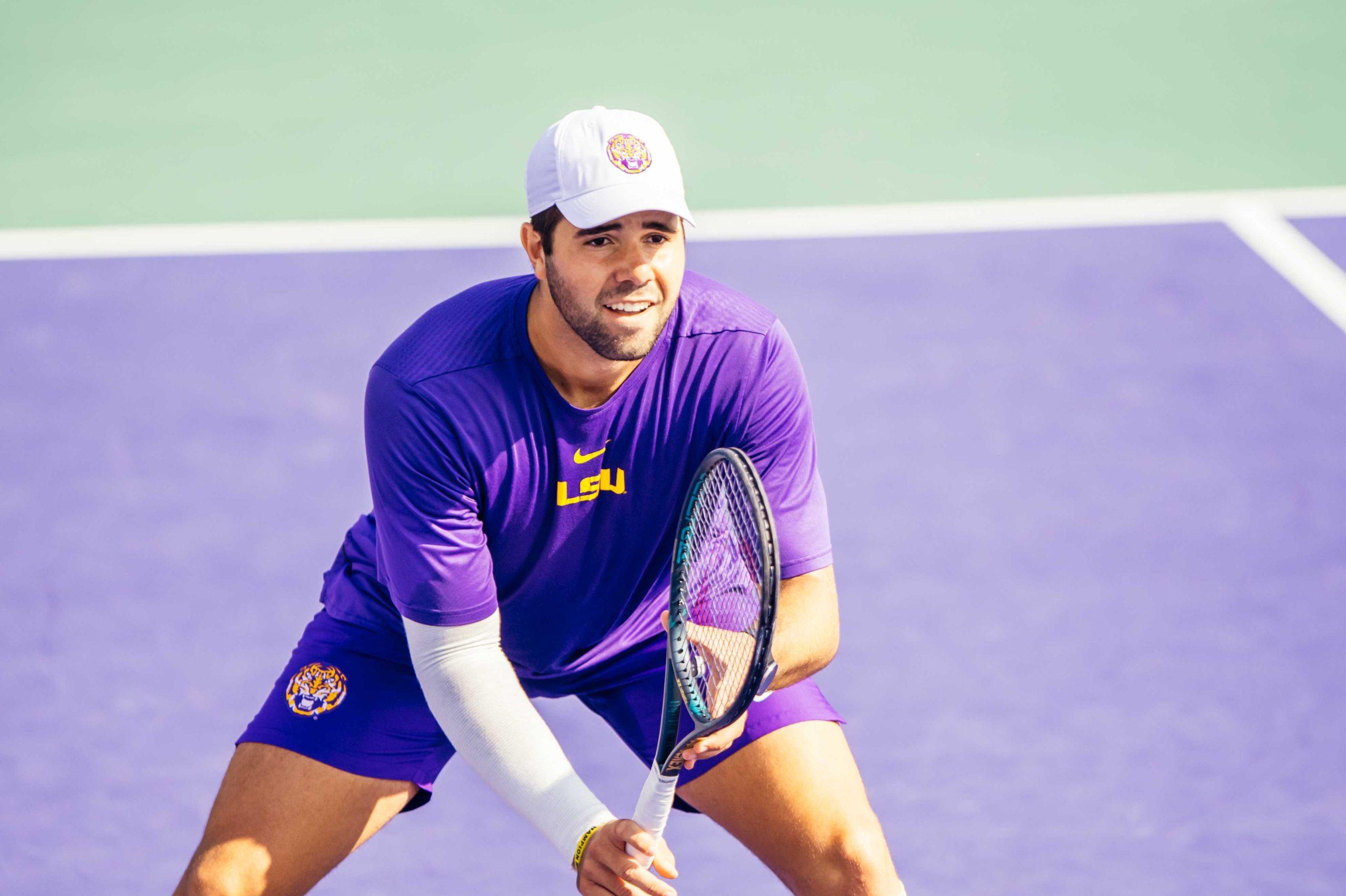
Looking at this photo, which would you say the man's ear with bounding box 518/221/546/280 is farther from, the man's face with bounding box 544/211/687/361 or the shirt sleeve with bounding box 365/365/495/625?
the shirt sleeve with bounding box 365/365/495/625

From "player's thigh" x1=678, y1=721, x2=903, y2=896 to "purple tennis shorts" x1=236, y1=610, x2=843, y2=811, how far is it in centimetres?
4

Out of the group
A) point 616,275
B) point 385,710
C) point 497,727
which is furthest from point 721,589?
point 385,710

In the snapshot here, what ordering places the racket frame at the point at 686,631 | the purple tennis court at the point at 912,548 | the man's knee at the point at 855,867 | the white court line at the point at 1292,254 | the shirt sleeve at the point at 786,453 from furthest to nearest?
the white court line at the point at 1292,254 → the purple tennis court at the point at 912,548 → the shirt sleeve at the point at 786,453 → the man's knee at the point at 855,867 → the racket frame at the point at 686,631

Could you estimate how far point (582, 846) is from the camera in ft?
10.0

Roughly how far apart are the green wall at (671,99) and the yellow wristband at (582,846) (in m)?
4.40

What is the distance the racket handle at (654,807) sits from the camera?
9.70 feet

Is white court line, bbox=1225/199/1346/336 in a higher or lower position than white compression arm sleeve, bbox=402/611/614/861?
higher

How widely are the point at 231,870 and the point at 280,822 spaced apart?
0.14 metres

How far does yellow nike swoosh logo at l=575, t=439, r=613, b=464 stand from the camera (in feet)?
11.0

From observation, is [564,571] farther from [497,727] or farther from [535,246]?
[535,246]

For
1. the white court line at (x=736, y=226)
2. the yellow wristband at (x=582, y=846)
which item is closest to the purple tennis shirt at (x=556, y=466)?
the yellow wristband at (x=582, y=846)

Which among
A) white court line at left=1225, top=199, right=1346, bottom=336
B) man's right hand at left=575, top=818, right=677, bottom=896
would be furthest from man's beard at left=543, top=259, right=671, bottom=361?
white court line at left=1225, top=199, right=1346, bottom=336

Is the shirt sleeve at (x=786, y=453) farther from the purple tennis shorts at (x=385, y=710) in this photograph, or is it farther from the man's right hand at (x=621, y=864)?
the man's right hand at (x=621, y=864)

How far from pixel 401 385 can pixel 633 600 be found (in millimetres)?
778
